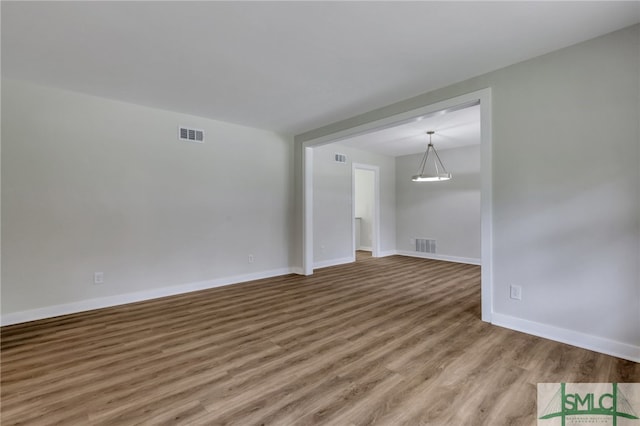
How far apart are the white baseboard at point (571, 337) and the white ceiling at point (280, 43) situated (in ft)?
8.03

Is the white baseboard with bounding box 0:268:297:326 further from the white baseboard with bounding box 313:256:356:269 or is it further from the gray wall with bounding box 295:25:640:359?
the gray wall with bounding box 295:25:640:359

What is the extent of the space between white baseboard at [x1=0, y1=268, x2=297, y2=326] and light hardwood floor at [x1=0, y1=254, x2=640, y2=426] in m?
0.13

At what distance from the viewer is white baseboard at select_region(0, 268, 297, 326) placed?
309 cm

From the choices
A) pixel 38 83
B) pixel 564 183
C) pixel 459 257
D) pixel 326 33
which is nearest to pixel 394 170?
pixel 459 257

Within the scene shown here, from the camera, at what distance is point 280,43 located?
7.88 feet

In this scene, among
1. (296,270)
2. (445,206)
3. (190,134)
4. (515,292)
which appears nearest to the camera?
(515,292)

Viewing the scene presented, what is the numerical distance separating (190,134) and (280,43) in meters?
2.46

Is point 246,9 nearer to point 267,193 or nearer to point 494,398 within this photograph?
point 494,398

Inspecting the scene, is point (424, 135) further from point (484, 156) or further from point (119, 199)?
point (119, 199)

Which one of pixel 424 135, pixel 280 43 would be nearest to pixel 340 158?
pixel 424 135

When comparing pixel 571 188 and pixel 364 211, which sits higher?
pixel 571 188

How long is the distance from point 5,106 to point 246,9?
2.95 meters

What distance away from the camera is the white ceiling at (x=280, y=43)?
2.01 metres

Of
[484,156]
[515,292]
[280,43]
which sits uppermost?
[280,43]
